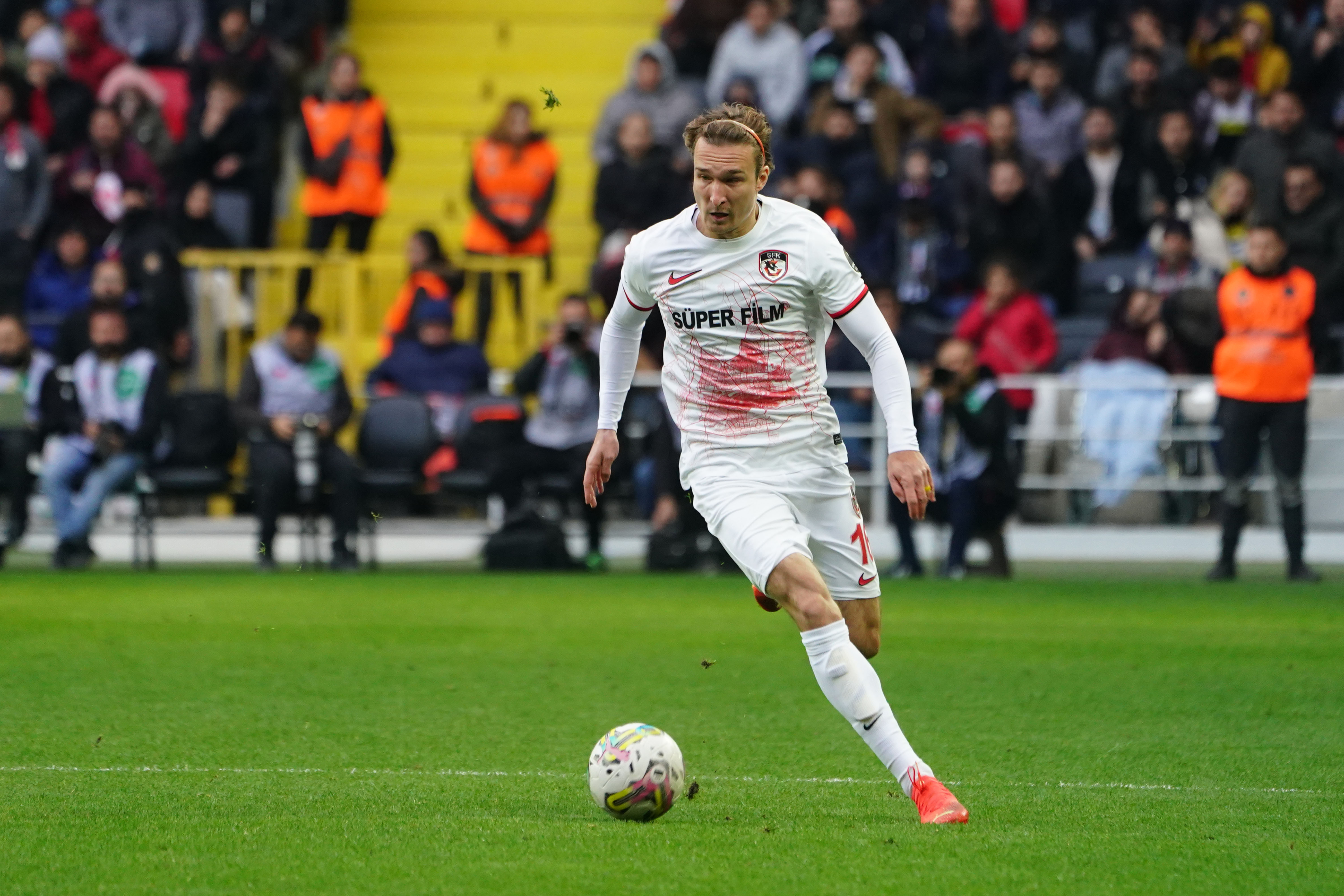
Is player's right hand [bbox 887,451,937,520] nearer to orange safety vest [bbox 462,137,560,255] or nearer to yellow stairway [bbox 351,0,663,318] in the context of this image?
orange safety vest [bbox 462,137,560,255]

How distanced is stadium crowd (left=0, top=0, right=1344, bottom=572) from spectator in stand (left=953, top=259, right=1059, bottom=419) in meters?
0.02

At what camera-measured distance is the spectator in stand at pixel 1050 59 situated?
17.8 metres

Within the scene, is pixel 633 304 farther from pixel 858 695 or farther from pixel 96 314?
pixel 96 314

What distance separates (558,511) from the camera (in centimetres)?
1560

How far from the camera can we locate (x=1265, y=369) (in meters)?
13.5

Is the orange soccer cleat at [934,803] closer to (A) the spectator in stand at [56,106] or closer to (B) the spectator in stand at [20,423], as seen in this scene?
(B) the spectator in stand at [20,423]

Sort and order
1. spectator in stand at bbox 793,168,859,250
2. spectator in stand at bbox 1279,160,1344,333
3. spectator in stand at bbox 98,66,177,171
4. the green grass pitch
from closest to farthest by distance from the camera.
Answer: the green grass pitch < spectator in stand at bbox 1279,160,1344,333 < spectator in stand at bbox 793,168,859,250 < spectator in stand at bbox 98,66,177,171

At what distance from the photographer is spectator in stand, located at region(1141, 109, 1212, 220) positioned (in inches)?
665

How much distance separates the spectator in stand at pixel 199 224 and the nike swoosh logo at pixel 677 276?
12880mm

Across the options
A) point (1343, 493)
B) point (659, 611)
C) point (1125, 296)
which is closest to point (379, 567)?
point (659, 611)

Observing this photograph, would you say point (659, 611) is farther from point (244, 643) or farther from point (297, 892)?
point (297, 892)

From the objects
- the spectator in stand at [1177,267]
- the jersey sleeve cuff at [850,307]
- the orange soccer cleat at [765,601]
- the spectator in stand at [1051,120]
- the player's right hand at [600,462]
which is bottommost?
the orange soccer cleat at [765,601]

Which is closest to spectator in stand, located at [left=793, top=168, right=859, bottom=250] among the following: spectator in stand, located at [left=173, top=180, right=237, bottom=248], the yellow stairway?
the yellow stairway

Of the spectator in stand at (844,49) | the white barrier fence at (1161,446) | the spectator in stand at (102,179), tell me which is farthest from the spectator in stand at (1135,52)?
the spectator in stand at (102,179)
